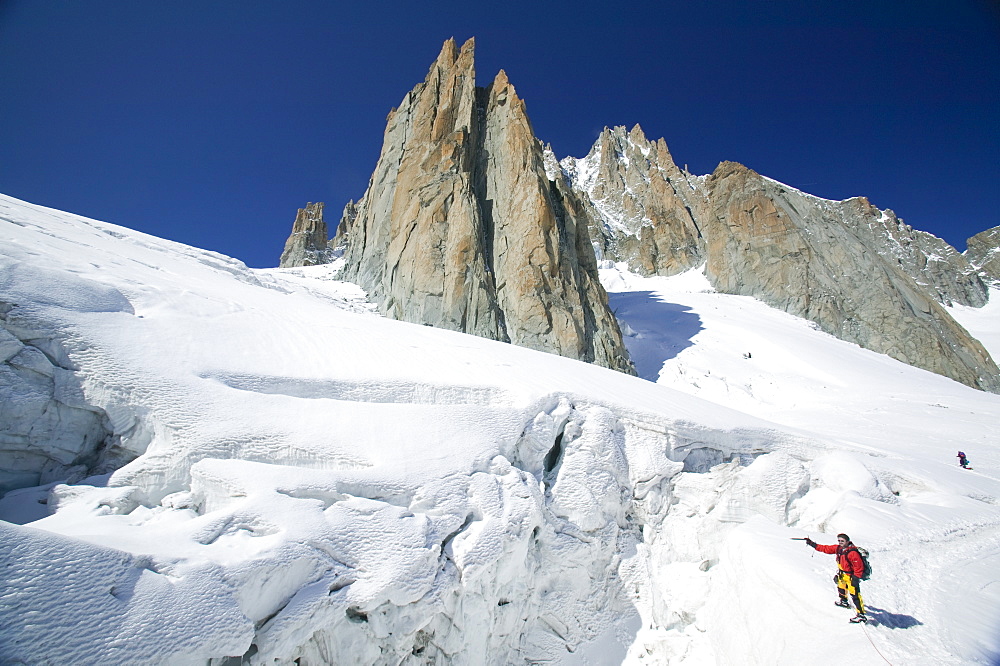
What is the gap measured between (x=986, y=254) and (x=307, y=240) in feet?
401

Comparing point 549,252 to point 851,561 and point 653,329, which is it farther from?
point 851,561

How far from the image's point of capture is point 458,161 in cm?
2705

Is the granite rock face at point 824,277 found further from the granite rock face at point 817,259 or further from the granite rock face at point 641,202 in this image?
the granite rock face at point 641,202

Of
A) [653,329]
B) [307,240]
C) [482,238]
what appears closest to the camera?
[482,238]

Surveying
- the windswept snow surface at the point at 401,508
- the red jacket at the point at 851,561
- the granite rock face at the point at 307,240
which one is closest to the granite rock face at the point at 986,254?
the windswept snow surface at the point at 401,508

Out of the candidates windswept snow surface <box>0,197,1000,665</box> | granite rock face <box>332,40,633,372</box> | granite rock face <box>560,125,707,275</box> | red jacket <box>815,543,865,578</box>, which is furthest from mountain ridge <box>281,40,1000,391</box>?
red jacket <box>815,543,865,578</box>

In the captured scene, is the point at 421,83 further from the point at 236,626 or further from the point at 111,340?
the point at 236,626

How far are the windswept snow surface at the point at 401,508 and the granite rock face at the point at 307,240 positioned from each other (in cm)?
6435

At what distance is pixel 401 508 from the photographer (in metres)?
5.48

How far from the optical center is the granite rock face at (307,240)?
232 feet

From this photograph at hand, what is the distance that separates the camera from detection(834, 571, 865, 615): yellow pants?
4879 millimetres

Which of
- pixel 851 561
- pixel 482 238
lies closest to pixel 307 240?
pixel 482 238

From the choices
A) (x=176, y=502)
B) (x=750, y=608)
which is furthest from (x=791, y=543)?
(x=176, y=502)

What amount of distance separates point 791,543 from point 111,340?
10.7 m
